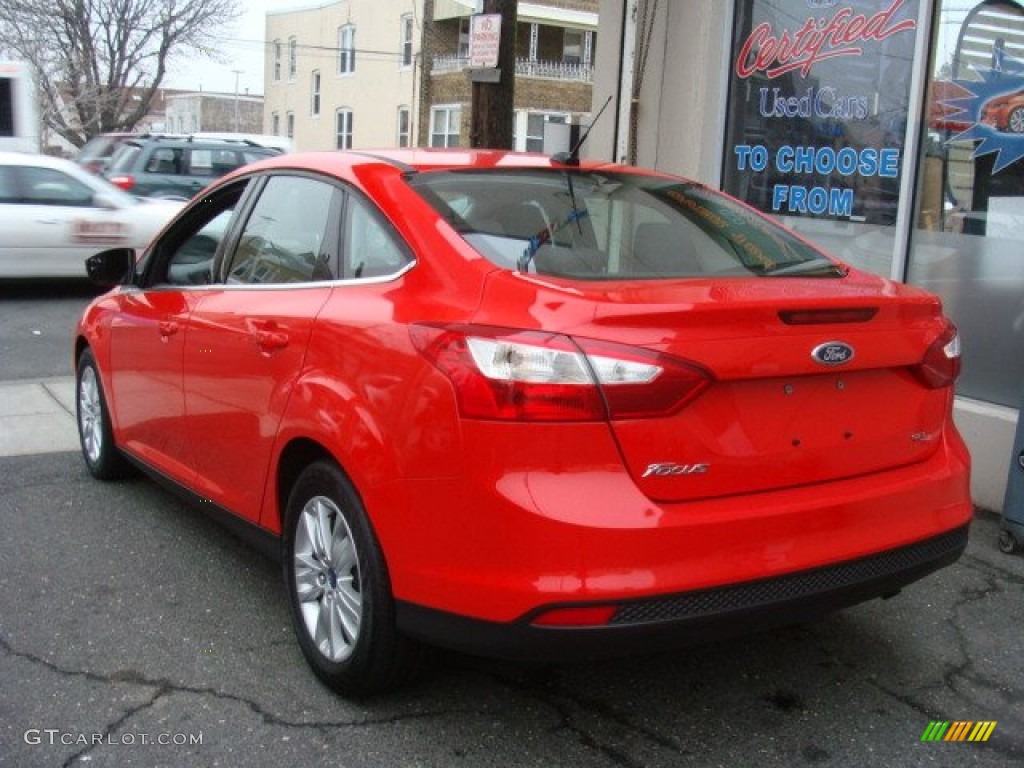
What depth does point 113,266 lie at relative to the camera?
5.14 meters

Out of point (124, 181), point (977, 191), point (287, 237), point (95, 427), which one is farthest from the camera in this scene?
point (124, 181)

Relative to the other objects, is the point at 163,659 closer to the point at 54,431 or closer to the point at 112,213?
the point at 54,431

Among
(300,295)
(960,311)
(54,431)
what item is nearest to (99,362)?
(54,431)

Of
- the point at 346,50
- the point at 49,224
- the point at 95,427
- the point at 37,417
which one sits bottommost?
the point at 37,417

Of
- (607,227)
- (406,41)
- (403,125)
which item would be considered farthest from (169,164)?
(406,41)

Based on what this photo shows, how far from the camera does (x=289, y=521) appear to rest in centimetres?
346

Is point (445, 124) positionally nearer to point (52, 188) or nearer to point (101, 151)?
point (101, 151)

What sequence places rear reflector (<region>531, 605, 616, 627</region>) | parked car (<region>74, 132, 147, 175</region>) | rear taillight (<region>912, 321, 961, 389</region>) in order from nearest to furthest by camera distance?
rear reflector (<region>531, 605, 616, 627</region>) < rear taillight (<region>912, 321, 961, 389</region>) < parked car (<region>74, 132, 147, 175</region>)

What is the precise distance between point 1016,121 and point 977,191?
1.33 ft

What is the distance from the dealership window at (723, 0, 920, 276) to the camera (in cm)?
638

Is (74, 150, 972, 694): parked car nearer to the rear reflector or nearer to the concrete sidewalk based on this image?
the rear reflector

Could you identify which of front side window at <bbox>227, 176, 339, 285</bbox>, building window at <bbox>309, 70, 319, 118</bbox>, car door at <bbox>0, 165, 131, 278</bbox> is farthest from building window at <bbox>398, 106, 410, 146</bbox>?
front side window at <bbox>227, 176, 339, 285</bbox>

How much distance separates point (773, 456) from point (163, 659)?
82.8 inches

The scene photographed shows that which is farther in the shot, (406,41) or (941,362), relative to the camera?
(406,41)
